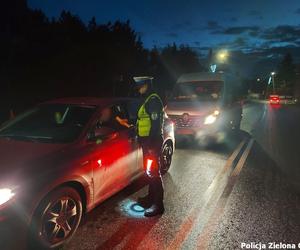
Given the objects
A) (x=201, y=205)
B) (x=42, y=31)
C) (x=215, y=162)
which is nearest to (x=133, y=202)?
(x=201, y=205)

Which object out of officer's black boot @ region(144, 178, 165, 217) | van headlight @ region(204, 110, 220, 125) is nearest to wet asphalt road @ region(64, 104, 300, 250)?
officer's black boot @ region(144, 178, 165, 217)

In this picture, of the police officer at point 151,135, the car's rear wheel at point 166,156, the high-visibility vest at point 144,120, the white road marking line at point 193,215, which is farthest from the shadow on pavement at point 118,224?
the car's rear wheel at point 166,156

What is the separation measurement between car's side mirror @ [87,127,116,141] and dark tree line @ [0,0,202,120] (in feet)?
15.5

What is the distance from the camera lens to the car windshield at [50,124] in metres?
4.39

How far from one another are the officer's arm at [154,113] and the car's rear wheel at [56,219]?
4.74 ft

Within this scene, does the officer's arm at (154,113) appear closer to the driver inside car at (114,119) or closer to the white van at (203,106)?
the driver inside car at (114,119)

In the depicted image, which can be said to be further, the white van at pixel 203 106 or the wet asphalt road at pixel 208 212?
the white van at pixel 203 106

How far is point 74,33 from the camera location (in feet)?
58.3

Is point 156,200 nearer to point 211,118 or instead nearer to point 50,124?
point 50,124

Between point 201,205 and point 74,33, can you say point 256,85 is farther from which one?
point 201,205

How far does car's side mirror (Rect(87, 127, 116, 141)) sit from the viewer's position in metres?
4.41

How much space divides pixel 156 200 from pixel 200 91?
7.07m

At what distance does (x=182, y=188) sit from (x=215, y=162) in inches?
88.3

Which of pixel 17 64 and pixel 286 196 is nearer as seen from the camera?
pixel 286 196
